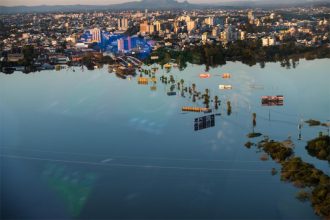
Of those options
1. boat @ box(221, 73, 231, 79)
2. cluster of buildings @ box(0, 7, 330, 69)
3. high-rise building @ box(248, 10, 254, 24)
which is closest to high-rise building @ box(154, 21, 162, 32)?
cluster of buildings @ box(0, 7, 330, 69)

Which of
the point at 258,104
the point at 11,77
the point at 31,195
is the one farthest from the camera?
the point at 11,77

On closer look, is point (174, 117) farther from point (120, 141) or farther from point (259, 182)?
point (259, 182)

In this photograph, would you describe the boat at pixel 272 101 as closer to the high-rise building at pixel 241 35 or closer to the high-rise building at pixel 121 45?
the high-rise building at pixel 121 45

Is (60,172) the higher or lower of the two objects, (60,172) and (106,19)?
the lower

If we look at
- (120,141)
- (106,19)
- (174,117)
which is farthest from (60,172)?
(106,19)

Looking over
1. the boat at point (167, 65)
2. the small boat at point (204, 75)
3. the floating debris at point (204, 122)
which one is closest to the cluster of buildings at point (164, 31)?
the boat at point (167, 65)

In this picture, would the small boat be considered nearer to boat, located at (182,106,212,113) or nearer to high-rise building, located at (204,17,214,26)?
boat, located at (182,106,212,113)
